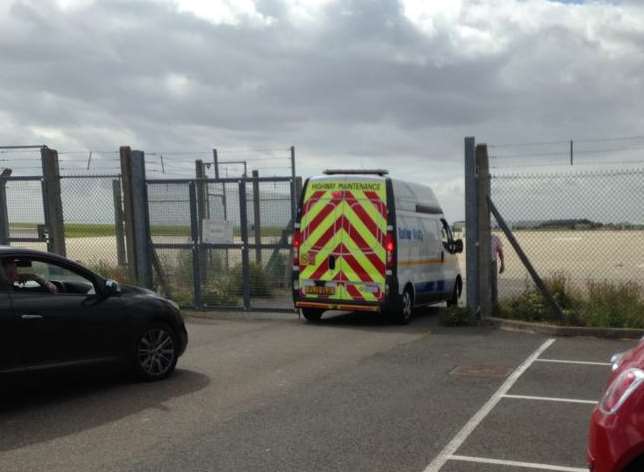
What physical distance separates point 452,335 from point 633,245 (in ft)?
10.1

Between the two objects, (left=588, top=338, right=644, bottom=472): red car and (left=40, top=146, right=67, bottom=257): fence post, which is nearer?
(left=588, top=338, right=644, bottom=472): red car

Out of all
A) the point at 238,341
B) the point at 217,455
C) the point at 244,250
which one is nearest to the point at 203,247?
the point at 244,250

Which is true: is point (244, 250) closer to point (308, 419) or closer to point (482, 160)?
point (482, 160)

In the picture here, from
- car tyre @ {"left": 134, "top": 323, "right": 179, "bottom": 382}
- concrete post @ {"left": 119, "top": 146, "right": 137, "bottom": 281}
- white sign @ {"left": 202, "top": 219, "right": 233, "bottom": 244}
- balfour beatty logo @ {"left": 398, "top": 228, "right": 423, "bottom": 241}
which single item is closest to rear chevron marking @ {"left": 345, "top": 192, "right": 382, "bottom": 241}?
balfour beatty logo @ {"left": 398, "top": 228, "right": 423, "bottom": 241}

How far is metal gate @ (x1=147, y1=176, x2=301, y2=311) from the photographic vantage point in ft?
42.4

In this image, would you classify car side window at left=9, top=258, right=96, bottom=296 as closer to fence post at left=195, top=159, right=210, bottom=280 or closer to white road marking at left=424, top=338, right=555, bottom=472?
white road marking at left=424, top=338, right=555, bottom=472

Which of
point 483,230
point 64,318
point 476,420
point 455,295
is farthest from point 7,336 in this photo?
point 455,295

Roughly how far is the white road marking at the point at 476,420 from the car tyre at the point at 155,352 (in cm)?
333

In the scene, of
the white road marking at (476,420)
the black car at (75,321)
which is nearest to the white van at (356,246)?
the white road marking at (476,420)

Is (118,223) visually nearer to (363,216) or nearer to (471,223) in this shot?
(363,216)

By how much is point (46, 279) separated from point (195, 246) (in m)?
6.50

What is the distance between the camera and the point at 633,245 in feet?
34.7

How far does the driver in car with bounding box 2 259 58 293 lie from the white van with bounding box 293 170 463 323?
5461 mm

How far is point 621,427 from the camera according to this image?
3.14 metres
